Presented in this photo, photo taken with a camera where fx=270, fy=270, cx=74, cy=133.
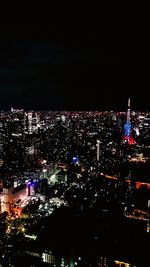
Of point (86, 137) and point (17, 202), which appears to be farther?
point (86, 137)

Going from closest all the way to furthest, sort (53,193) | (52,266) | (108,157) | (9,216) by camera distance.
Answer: (52,266), (9,216), (53,193), (108,157)

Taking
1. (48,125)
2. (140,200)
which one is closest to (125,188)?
(140,200)

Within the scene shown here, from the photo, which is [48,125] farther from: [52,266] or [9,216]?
[52,266]

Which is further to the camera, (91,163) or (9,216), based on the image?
(91,163)

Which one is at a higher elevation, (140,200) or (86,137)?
(86,137)

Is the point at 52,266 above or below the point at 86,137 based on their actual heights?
below

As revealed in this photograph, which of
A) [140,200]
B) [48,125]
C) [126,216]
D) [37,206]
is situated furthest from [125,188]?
[48,125]

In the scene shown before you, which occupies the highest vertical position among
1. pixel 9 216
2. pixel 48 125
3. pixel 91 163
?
pixel 48 125

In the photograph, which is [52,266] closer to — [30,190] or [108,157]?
[30,190]

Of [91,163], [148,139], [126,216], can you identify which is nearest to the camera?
[126,216]
